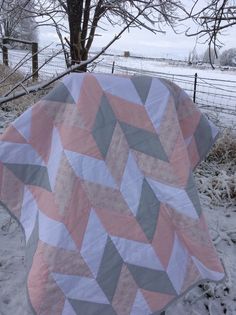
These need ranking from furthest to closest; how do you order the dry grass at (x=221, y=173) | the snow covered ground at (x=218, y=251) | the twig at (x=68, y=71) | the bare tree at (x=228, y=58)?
the bare tree at (x=228, y=58)
the dry grass at (x=221, y=173)
the snow covered ground at (x=218, y=251)
the twig at (x=68, y=71)

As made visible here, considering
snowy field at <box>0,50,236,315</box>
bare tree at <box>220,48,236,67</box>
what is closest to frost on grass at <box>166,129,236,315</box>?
snowy field at <box>0,50,236,315</box>

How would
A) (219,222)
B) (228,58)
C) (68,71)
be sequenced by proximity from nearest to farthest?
(68,71) → (219,222) → (228,58)

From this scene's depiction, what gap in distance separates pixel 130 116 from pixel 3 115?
4.78 metres

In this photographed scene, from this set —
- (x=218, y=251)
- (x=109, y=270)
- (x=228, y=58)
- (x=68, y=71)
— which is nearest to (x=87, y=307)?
(x=109, y=270)

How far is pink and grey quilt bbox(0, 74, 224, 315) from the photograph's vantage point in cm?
129

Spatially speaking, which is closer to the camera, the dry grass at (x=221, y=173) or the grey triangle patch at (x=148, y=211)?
the grey triangle patch at (x=148, y=211)

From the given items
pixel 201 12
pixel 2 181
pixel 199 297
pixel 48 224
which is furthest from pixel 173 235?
pixel 201 12

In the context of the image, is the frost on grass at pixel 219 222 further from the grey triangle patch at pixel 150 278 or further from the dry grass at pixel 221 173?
the grey triangle patch at pixel 150 278

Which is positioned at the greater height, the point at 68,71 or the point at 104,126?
the point at 68,71

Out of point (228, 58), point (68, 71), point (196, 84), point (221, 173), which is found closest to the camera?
point (68, 71)

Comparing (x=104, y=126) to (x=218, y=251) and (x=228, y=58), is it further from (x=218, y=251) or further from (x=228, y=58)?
(x=228, y=58)

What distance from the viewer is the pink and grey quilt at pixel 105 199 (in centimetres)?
129

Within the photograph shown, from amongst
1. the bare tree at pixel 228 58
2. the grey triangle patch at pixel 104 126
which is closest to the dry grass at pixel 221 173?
the grey triangle patch at pixel 104 126

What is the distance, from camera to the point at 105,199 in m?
1.35
